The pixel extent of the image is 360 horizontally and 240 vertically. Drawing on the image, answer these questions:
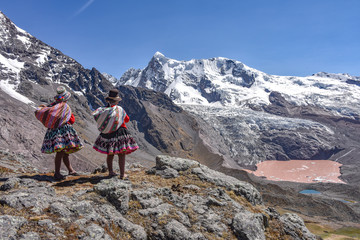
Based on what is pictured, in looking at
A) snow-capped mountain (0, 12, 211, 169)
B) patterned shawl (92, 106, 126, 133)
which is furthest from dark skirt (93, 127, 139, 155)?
snow-capped mountain (0, 12, 211, 169)

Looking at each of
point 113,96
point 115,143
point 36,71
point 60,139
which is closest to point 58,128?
point 60,139

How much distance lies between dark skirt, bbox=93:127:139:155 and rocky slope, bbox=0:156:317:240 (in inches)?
39.4

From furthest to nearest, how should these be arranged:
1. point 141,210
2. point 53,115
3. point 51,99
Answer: point 51,99 < point 53,115 < point 141,210

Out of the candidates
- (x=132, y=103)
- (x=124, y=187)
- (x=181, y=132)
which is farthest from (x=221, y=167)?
(x=124, y=187)

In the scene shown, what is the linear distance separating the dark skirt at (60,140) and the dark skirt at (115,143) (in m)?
0.74

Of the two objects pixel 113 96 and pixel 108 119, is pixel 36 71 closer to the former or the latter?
pixel 113 96

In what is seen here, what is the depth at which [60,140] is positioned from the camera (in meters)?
7.25

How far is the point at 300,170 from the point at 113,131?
5708 inches

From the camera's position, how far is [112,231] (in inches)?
191

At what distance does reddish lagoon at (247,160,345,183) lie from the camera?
11725 cm

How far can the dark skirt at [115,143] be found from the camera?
24.2 feet

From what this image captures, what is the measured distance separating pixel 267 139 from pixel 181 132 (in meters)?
60.2

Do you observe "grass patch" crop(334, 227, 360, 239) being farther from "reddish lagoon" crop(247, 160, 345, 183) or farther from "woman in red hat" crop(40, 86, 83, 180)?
"reddish lagoon" crop(247, 160, 345, 183)

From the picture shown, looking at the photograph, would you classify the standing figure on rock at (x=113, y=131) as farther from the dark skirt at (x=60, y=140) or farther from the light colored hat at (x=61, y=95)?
the light colored hat at (x=61, y=95)
